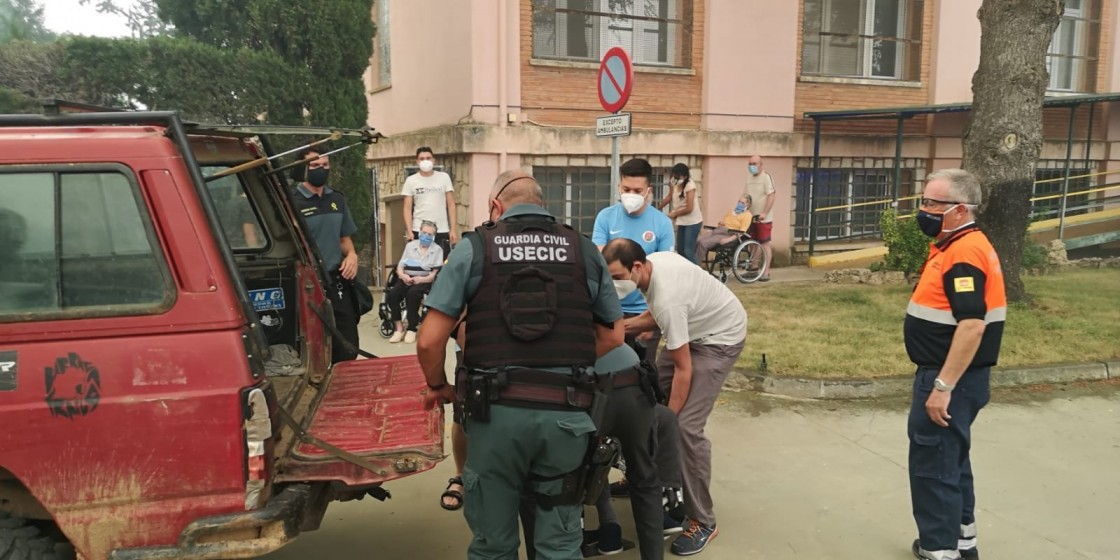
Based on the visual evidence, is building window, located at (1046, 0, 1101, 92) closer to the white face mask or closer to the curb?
the curb

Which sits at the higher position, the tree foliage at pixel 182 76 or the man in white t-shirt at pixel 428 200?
the tree foliage at pixel 182 76

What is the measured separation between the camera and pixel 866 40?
14.2m

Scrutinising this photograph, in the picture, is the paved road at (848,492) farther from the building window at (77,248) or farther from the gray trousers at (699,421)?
the building window at (77,248)

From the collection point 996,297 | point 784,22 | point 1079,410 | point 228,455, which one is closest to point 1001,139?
point 1079,410

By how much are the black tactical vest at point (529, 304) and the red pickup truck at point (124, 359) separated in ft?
2.68

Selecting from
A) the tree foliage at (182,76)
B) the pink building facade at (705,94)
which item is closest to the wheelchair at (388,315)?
the pink building facade at (705,94)

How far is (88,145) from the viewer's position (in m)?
2.77

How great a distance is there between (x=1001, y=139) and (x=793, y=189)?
485 cm

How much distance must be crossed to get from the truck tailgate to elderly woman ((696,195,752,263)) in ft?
23.5

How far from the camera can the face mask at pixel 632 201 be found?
5031 mm

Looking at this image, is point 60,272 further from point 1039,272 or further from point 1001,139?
point 1039,272

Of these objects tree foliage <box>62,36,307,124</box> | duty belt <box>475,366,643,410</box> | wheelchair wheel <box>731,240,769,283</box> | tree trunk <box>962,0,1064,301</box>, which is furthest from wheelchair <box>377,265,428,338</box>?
tree trunk <box>962,0,1064,301</box>

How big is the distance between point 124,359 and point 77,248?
1.44ft

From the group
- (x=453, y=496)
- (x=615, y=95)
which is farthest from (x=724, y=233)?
(x=453, y=496)
